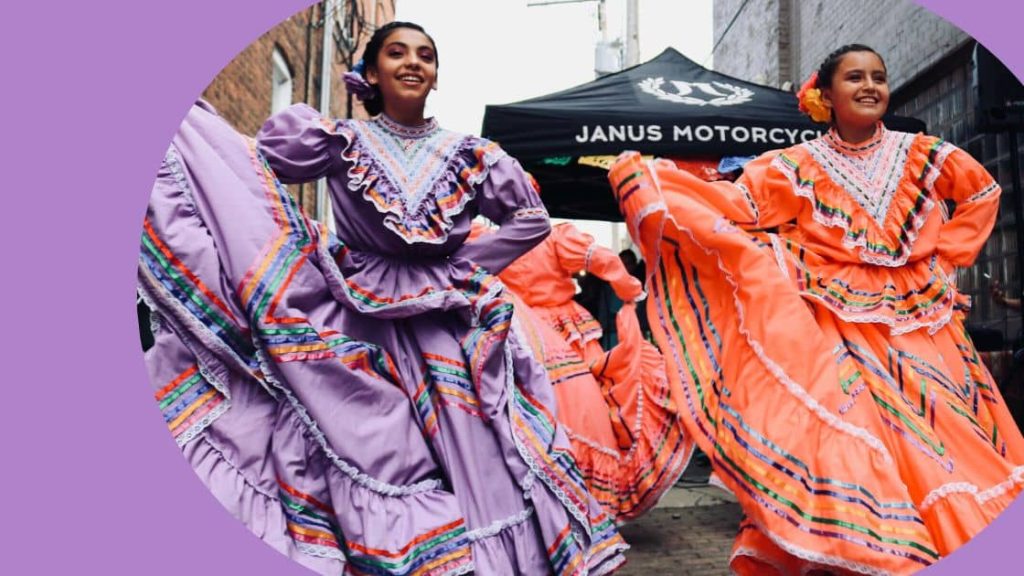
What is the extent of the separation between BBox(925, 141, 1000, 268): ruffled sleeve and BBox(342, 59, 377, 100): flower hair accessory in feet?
6.63

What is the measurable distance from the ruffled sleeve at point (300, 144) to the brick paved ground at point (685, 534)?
2103 millimetres

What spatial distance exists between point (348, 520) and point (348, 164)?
1056 mm

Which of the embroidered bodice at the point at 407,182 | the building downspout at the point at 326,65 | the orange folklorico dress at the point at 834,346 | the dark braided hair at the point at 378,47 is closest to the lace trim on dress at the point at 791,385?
the orange folklorico dress at the point at 834,346

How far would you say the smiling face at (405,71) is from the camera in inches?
94.8

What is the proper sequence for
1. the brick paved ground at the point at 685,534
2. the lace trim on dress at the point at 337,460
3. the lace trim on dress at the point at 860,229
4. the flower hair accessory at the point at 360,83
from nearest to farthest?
the lace trim on dress at the point at 337,460, the flower hair accessory at the point at 360,83, the lace trim on dress at the point at 860,229, the brick paved ground at the point at 685,534

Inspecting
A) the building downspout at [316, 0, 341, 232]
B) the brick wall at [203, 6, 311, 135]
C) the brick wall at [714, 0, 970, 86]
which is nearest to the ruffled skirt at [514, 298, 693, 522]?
the brick wall at [714, 0, 970, 86]

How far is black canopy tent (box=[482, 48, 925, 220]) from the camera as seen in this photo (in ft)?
16.3

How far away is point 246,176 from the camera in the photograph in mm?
2037

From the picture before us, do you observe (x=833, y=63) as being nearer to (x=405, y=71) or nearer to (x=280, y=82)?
(x=405, y=71)

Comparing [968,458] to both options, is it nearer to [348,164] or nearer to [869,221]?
[869,221]

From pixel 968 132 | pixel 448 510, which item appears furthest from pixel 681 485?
pixel 448 510

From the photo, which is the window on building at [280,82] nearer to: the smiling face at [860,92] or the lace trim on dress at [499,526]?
the smiling face at [860,92]

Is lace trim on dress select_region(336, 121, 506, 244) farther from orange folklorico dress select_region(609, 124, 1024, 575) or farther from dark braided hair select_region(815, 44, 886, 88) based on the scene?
dark braided hair select_region(815, 44, 886, 88)

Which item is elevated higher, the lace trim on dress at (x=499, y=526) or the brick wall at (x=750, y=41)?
the brick wall at (x=750, y=41)
